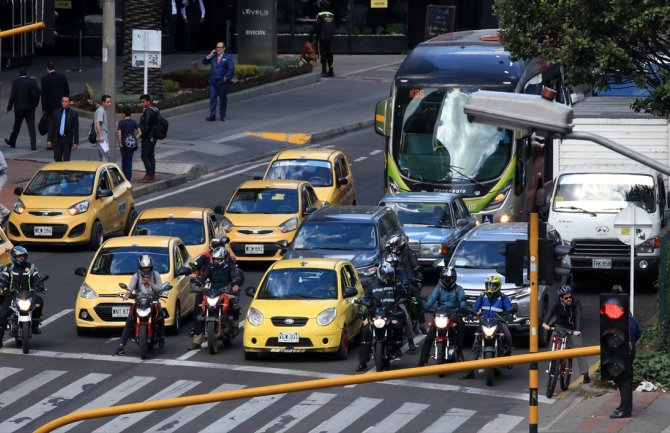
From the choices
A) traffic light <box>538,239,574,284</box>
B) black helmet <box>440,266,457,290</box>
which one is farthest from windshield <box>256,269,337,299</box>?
traffic light <box>538,239,574,284</box>

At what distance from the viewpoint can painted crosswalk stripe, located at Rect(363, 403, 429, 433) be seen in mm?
18391

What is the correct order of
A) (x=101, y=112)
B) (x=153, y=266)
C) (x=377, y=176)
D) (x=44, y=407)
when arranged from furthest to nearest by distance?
(x=377, y=176), (x=101, y=112), (x=153, y=266), (x=44, y=407)

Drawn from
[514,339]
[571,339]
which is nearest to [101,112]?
[514,339]

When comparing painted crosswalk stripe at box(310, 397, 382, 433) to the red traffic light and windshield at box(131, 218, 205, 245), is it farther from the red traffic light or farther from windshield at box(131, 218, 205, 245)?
windshield at box(131, 218, 205, 245)

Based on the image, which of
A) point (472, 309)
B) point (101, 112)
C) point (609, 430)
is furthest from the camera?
point (101, 112)

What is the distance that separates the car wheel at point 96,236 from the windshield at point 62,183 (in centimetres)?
67

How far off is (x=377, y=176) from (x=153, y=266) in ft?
53.0

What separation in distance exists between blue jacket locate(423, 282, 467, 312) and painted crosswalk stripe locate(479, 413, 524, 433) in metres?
2.63

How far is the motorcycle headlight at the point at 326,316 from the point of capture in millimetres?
22156

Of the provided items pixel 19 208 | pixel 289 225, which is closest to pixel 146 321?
pixel 289 225

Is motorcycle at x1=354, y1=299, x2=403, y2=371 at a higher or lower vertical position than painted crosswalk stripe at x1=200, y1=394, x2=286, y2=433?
higher

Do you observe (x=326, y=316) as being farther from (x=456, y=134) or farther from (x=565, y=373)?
(x=456, y=134)

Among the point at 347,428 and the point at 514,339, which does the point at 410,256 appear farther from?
the point at 347,428

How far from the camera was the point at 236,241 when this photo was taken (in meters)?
28.8
